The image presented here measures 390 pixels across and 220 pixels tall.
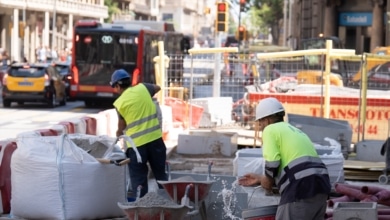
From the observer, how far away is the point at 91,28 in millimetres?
36562

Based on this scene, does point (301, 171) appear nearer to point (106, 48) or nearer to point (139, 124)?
point (139, 124)

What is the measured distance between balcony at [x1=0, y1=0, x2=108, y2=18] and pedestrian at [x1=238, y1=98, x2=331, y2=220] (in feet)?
195

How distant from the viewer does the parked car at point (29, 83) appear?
35938mm

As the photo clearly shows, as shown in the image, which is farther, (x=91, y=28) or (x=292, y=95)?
(x=91, y=28)

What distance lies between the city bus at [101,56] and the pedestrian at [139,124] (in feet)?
78.4

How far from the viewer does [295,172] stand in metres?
8.37

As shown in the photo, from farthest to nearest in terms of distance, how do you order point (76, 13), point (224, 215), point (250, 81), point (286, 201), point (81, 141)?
point (76, 13), point (250, 81), point (81, 141), point (224, 215), point (286, 201)

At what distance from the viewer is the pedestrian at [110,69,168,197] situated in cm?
1216

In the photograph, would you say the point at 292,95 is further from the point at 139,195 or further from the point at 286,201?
the point at 286,201

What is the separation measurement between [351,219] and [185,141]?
9507 millimetres

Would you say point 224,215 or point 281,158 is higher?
point 281,158

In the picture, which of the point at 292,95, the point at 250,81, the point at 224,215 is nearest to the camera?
the point at 224,215

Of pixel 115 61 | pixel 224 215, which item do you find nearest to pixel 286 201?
pixel 224 215

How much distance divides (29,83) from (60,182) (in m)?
25.0
